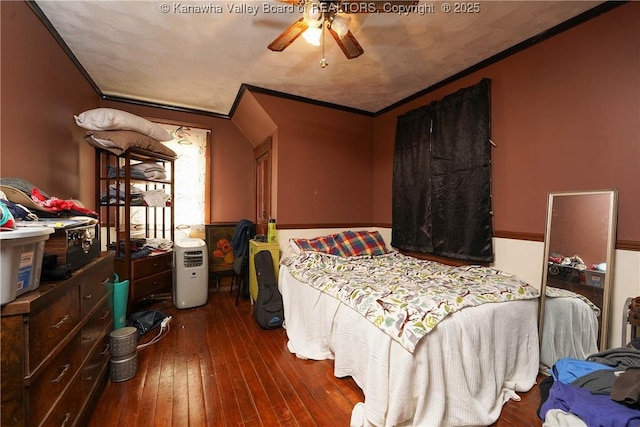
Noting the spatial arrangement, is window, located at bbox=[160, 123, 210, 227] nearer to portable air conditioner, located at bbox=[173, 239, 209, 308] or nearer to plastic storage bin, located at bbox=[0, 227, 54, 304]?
portable air conditioner, located at bbox=[173, 239, 209, 308]

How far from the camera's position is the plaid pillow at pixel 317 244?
2973 millimetres

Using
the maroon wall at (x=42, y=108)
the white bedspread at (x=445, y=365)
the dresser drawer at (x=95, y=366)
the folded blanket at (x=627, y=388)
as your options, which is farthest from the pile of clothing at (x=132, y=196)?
the folded blanket at (x=627, y=388)

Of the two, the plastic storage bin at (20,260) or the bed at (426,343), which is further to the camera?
the bed at (426,343)

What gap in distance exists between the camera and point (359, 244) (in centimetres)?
327

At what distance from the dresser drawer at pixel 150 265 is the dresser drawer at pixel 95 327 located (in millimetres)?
848

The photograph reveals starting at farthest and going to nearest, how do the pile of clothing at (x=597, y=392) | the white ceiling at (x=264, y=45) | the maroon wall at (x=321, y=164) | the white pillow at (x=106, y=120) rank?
1. the maroon wall at (x=321, y=164)
2. the white pillow at (x=106, y=120)
3. the white ceiling at (x=264, y=45)
4. the pile of clothing at (x=597, y=392)

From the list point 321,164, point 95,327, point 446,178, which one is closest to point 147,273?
point 95,327

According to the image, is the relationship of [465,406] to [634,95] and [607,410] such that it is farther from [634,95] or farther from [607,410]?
[634,95]

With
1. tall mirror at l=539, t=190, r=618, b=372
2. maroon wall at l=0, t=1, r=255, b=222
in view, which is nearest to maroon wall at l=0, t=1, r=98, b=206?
maroon wall at l=0, t=1, r=255, b=222

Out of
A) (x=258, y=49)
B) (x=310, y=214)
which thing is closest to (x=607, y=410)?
(x=310, y=214)

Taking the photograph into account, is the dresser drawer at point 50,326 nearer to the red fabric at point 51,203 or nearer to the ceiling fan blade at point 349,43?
the red fabric at point 51,203

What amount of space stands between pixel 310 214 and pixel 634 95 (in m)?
2.78

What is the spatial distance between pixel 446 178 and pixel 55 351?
2.99m

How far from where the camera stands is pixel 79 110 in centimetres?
257
